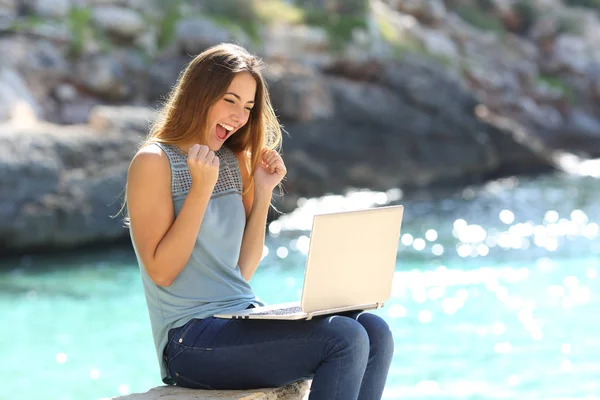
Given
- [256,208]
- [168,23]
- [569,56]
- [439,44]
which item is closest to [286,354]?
[256,208]

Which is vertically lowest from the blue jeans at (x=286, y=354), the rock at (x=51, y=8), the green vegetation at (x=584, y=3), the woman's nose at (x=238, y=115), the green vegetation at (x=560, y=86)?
the green vegetation at (x=560, y=86)

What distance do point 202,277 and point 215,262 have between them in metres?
0.07

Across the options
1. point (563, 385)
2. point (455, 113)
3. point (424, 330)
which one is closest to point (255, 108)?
point (563, 385)

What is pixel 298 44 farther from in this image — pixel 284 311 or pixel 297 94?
pixel 284 311

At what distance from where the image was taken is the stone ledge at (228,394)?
266cm

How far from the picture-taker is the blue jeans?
2.52 meters

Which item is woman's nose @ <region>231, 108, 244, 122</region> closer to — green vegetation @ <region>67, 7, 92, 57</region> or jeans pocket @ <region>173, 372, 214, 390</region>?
jeans pocket @ <region>173, 372, 214, 390</region>

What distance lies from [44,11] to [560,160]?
9567 mm

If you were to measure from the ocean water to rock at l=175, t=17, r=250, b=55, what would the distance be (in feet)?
9.58

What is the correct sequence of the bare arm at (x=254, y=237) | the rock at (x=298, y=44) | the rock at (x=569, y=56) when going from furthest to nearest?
1. the rock at (x=569, y=56)
2. the rock at (x=298, y=44)
3. the bare arm at (x=254, y=237)

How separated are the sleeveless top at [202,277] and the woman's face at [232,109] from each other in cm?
16

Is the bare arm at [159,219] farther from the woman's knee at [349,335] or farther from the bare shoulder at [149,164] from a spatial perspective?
the woman's knee at [349,335]

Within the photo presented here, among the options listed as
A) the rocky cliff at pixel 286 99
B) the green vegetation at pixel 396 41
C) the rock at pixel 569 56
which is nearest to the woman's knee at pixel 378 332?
the rocky cliff at pixel 286 99

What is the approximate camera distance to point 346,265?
2652 millimetres
